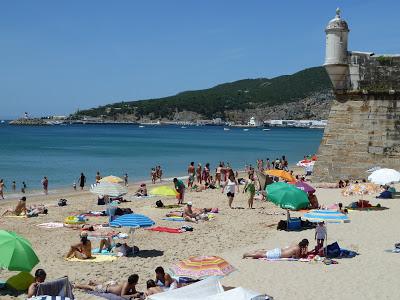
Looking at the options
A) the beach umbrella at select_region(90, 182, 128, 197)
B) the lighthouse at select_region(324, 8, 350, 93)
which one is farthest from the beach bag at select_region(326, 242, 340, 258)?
the lighthouse at select_region(324, 8, 350, 93)

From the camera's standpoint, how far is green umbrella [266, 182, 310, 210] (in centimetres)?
1305

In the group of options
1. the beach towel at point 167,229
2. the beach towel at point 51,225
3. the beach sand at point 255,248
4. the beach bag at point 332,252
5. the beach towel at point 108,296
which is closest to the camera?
the beach towel at point 108,296

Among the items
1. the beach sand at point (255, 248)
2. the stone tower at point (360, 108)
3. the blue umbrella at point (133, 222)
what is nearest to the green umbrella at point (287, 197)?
the beach sand at point (255, 248)

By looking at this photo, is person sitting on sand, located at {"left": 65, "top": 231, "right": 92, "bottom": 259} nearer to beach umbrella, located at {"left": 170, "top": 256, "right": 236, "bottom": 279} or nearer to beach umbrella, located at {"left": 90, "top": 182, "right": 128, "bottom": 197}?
beach umbrella, located at {"left": 170, "top": 256, "right": 236, "bottom": 279}

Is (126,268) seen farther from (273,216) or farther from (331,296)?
(273,216)

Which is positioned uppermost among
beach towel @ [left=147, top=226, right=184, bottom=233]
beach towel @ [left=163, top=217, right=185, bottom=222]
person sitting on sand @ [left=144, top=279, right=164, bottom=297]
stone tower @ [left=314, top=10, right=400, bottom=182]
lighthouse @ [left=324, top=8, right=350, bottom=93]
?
lighthouse @ [left=324, top=8, right=350, bottom=93]

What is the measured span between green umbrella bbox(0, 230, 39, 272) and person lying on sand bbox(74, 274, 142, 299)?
0.98 m

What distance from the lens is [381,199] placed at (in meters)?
17.9

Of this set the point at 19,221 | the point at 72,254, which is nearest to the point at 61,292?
the point at 72,254

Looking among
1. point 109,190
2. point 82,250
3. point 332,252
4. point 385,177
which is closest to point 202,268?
point 332,252

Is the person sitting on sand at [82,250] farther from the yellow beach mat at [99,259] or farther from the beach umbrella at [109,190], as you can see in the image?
the beach umbrella at [109,190]

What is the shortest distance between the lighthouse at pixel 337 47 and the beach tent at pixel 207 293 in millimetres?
13952

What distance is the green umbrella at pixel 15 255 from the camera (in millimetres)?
8602

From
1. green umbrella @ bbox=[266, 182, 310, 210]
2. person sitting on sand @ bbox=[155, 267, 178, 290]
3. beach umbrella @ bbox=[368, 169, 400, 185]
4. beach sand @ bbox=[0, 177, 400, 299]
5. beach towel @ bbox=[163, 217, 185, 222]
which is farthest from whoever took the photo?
beach towel @ bbox=[163, 217, 185, 222]
